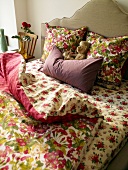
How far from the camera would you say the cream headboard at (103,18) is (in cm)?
153

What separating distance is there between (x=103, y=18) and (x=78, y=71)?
25.2 inches

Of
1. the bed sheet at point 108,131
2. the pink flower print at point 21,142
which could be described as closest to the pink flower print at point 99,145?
the bed sheet at point 108,131

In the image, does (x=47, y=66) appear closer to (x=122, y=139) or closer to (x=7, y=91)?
(x=7, y=91)

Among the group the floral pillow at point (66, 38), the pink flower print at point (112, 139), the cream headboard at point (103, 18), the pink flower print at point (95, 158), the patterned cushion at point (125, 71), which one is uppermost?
the cream headboard at point (103, 18)

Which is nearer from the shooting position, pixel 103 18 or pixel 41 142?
pixel 41 142

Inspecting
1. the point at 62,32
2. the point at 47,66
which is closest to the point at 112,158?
the point at 47,66

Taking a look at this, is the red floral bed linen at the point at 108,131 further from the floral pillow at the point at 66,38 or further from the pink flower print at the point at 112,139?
the floral pillow at the point at 66,38

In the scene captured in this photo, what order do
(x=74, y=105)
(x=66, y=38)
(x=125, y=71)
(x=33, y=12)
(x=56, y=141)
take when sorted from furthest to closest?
(x=33, y=12) < (x=66, y=38) < (x=125, y=71) < (x=74, y=105) < (x=56, y=141)

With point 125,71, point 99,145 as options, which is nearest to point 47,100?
point 99,145

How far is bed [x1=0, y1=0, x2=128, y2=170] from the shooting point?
0.76 metres

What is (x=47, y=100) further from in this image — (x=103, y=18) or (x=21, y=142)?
(x=103, y=18)

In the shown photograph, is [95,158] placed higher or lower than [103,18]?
lower

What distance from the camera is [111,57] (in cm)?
143

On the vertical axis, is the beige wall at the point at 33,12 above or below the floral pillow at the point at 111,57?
above
